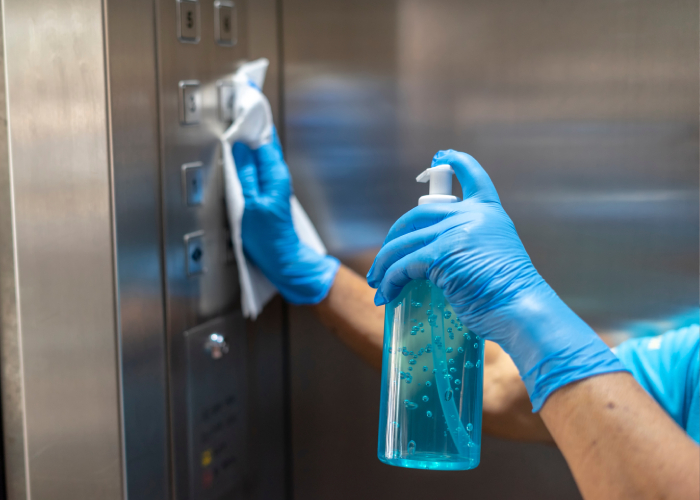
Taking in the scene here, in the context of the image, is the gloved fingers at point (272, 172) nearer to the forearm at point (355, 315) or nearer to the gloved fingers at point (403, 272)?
the forearm at point (355, 315)

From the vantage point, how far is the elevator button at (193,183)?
3.09 feet

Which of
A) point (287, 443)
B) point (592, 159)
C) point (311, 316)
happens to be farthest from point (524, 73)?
point (287, 443)

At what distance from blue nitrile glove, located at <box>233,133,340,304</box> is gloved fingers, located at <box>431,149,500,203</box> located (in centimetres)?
36

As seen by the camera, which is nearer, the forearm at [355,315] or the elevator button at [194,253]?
the elevator button at [194,253]

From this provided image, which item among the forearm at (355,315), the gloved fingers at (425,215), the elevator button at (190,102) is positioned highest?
the elevator button at (190,102)

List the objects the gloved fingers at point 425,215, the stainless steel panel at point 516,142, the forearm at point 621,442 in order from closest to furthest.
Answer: the forearm at point 621,442, the gloved fingers at point 425,215, the stainless steel panel at point 516,142

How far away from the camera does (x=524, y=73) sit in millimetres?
1031

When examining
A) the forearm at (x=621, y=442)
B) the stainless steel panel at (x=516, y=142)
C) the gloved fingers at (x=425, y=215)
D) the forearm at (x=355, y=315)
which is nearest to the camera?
the forearm at (x=621, y=442)

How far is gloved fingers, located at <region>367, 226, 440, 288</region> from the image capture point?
28.9 inches

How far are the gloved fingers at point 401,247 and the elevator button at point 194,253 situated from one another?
0.32 m

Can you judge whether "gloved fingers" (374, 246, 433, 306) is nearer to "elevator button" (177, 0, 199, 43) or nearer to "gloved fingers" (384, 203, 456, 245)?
"gloved fingers" (384, 203, 456, 245)

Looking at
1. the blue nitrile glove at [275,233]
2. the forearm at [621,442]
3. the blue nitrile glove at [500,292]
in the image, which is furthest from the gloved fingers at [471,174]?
the blue nitrile glove at [275,233]

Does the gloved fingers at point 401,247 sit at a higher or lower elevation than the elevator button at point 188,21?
lower

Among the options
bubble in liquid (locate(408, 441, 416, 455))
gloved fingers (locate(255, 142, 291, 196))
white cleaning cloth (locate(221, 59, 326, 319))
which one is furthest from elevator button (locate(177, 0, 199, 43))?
bubble in liquid (locate(408, 441, 416, 455))
